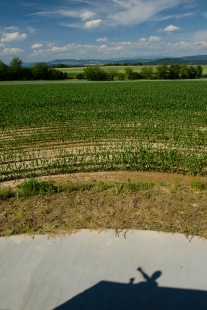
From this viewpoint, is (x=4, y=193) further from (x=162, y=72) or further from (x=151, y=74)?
(x=151, y=74)

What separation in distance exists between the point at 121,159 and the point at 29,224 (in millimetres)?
4674

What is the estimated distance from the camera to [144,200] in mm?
6730

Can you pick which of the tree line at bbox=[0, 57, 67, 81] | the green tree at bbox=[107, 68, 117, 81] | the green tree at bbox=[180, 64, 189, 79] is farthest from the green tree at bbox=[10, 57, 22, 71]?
the green tree at bbox=[180, 64, 189, 79]

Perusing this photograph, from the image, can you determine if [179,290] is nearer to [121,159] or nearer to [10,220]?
[10,220]

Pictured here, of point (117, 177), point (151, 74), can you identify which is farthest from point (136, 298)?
point (151, 74)

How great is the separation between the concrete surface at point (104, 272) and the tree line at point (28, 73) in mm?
78333

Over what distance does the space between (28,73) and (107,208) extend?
81.1 metres

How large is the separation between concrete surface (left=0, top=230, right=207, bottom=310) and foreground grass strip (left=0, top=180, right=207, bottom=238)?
0.34 meters

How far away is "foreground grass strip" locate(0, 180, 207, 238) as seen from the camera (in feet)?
18.5

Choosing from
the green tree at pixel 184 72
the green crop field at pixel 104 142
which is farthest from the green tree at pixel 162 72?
the green crop field at pixel 104 142

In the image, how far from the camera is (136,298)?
3900mm

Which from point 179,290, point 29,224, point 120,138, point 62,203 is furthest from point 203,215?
point 120,138

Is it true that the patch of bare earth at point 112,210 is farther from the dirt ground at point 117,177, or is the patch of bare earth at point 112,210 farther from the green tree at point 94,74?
the green tree at point 94,74

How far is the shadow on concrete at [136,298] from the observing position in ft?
12.4
